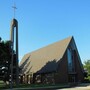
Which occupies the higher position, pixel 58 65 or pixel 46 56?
pixel 46 56

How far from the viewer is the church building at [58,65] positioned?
171ft

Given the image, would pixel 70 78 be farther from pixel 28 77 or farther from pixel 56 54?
pixel 28 77

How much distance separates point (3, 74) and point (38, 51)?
17502 mm

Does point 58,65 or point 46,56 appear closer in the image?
Result: point 58,65

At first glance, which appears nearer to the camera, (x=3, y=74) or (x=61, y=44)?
(x=3, y=74)

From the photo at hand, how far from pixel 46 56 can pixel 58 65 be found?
328 inches

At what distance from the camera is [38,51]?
219 feet

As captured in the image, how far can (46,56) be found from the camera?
194 ft

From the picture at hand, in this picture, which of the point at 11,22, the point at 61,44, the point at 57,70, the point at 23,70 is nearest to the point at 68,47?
the point at 61,44

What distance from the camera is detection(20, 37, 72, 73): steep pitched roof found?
176 ft

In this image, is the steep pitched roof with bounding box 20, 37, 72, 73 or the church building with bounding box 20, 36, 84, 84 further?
the steep pitched roof with bounding box 20, 37, 72, 73

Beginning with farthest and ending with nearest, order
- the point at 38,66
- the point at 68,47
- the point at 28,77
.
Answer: the point at 28,77 < the point at 38,66 < the point at 68,47

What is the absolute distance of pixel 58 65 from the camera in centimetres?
5119

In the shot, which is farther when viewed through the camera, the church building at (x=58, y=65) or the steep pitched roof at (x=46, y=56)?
the steep pitched roof at (x=46, y=56)
